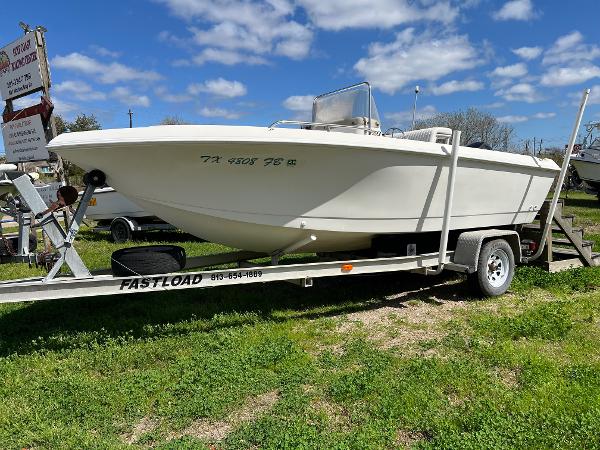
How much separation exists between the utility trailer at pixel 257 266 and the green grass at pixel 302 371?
442 millimetres

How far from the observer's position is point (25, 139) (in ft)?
22.5

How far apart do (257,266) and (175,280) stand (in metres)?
0.79

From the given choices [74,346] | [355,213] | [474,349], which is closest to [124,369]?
[74,346]

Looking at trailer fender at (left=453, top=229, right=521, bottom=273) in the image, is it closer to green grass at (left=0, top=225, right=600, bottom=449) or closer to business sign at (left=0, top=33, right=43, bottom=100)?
green grass at (left=0, top=225, right=600, bottom=449)

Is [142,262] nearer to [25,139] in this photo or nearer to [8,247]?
[8,247]

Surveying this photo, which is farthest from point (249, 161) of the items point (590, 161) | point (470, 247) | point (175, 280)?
point (590, 161)

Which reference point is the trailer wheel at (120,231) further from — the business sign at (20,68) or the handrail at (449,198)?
the handrail at (449,198)

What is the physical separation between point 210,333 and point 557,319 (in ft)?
10.2

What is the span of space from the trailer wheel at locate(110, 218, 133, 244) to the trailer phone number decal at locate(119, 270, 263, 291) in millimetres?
7066

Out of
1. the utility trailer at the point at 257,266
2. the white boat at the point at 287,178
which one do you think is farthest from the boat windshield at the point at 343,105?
the utility trailer at the point at 257,266

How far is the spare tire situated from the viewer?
12.2 feet

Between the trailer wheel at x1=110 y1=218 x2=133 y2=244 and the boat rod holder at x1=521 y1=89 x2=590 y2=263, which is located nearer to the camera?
the boat rod holder at x1=521 y1=89 x2=590 y2=263

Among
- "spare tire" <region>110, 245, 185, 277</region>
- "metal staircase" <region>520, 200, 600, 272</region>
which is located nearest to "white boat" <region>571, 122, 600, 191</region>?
"metal staircase" <region>520, 200, 600, 272</region>

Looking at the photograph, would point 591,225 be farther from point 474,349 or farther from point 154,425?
point 154,425
